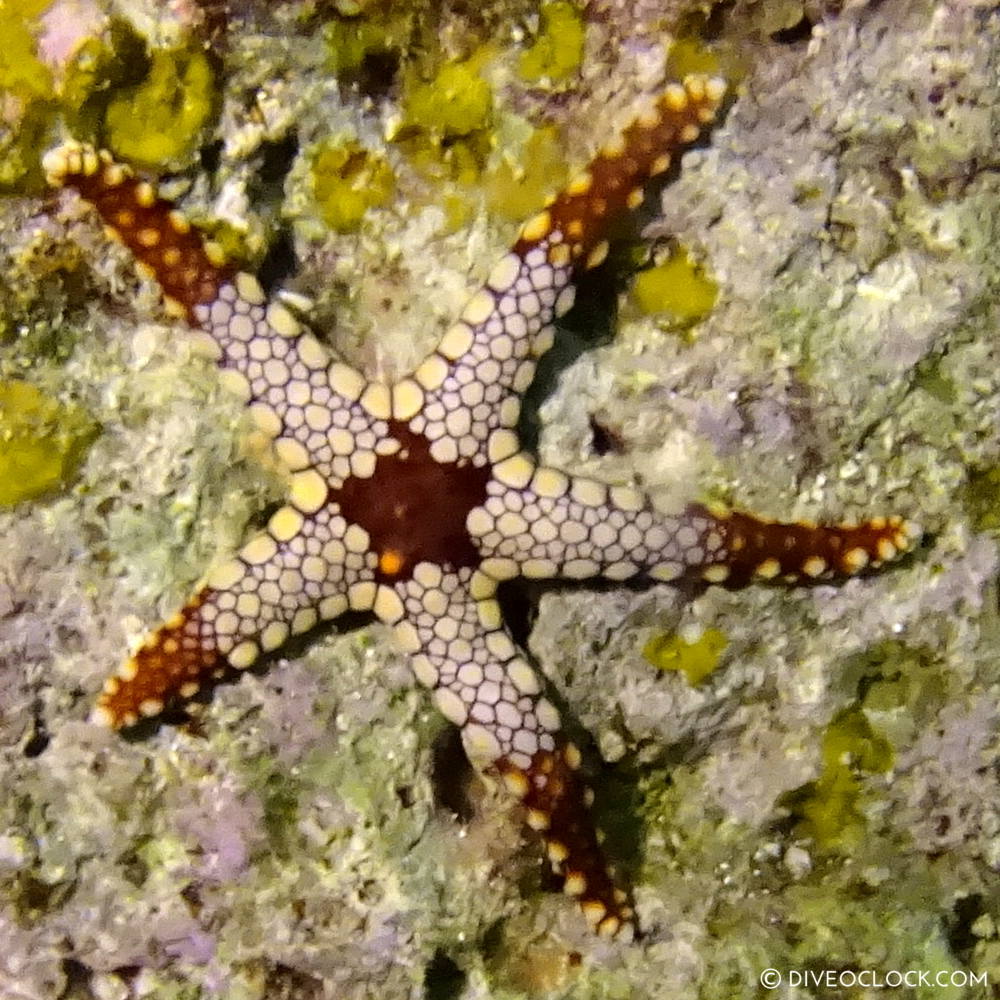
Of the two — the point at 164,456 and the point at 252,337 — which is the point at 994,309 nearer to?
the point at 252,337

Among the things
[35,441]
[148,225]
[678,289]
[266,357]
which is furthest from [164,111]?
[678,289]

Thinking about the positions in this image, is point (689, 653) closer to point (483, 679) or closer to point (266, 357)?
point (483, 679)

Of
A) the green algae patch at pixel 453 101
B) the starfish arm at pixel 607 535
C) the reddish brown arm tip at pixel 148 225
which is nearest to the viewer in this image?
the reddish brown arm tip at pixel 148 225

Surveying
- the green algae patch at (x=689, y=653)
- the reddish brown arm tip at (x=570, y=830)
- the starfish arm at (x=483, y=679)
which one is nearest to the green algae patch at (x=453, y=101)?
the starfish arm at (x=483, y=679)

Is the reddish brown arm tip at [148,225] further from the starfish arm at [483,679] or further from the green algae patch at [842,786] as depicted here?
the green algae patch at [842,786]

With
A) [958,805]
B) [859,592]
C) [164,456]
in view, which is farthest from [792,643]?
[164,456]

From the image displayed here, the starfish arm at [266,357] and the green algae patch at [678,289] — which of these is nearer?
the starfish arm at [266,357]

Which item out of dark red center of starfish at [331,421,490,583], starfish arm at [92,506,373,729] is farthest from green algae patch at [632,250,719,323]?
starfish arm at [92,506,373,729]
